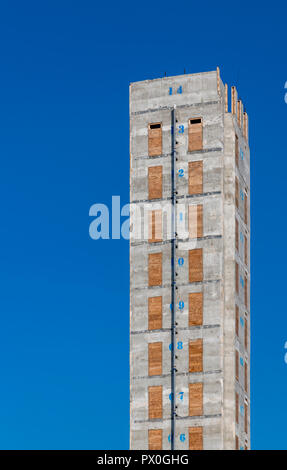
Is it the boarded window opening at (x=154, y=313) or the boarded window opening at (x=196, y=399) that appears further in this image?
the boarded window opening at (x=154, y=313)

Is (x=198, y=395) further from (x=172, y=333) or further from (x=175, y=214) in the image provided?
(x=175, y=214)

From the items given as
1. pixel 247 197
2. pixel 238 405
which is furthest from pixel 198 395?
pixel 247 197

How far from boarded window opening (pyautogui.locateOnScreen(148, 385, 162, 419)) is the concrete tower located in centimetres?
10

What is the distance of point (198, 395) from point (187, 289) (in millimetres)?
10896

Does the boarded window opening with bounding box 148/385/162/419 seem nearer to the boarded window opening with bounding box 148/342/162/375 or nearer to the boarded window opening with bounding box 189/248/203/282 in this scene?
the boarded window opening with bounding box 148/342/162/375

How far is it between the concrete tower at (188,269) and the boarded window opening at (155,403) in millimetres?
102

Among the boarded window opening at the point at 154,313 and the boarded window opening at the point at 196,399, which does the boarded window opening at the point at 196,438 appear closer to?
the boarded window opening at the point at 196,399

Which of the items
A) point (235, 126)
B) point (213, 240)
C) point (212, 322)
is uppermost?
point (235, 126)

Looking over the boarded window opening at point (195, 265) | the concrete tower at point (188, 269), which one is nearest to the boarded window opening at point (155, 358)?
the concrete tower at point (188, 269)

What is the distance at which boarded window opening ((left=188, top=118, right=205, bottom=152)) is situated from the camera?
13212 centimetres

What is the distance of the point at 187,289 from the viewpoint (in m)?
129

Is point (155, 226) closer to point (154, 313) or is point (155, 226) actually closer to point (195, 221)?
point (195, 221)

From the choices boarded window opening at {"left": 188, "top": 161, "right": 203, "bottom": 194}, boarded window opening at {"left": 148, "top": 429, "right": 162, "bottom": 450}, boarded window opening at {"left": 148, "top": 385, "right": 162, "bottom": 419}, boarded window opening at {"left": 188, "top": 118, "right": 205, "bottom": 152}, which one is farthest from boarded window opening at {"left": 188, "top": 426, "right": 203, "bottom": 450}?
boarded window opening at {"left": 188, "top": 118, "right": 205, "bottom": 152}

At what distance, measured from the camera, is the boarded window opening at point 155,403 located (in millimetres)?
127375
